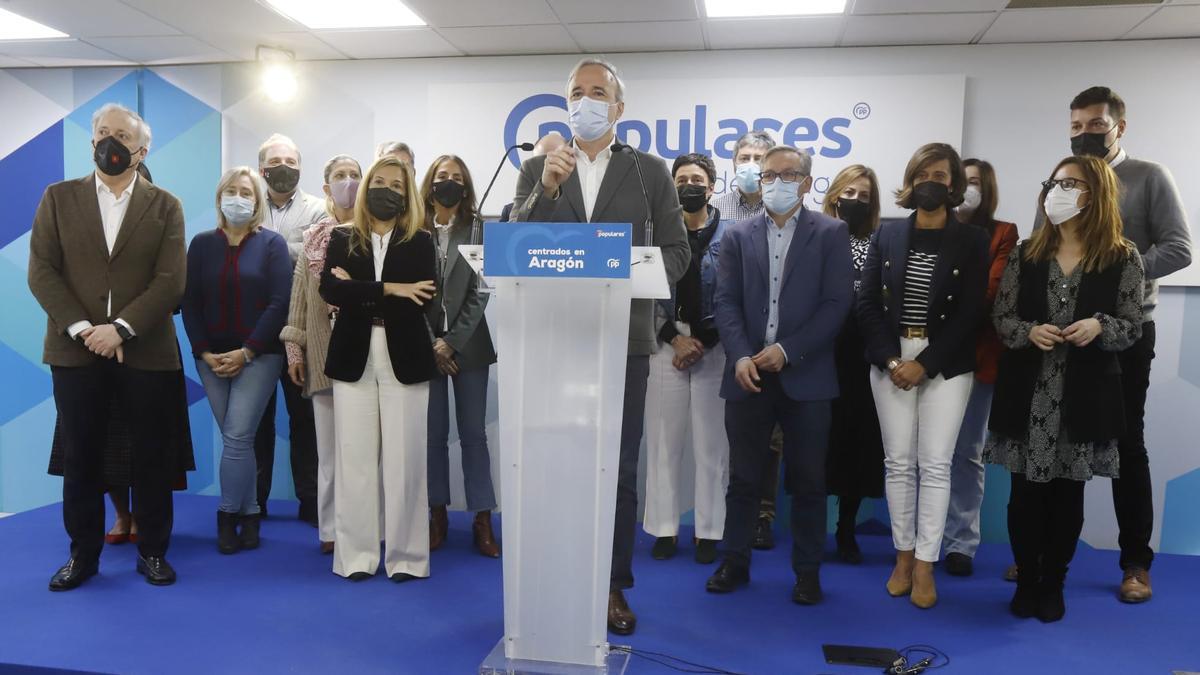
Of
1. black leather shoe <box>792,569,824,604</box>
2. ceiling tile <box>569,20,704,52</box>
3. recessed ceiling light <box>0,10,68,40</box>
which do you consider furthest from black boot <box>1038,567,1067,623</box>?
recessed ceiling light <box>0,10,68,40</box>

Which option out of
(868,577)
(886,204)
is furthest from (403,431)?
(886,204)

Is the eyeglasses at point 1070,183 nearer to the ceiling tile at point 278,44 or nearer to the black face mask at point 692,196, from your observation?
the black face mask at point 692,196

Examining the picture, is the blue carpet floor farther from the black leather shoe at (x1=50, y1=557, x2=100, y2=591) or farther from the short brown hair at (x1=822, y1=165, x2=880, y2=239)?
the short brown hair at (x1=822, y1=165, x2=880, y2=239)

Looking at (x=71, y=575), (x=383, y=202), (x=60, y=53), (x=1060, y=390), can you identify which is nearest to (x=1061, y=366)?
(x=1060, y=390)

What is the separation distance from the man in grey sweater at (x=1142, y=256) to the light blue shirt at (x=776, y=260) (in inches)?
38.8

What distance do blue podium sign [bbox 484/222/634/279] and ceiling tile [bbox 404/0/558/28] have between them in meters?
2.33

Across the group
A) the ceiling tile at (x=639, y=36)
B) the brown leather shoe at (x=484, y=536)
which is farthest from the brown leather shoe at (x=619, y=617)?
the ceiling tile at (x=639, y=36)

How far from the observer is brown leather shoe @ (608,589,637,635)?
281 cm

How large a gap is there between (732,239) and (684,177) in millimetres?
595

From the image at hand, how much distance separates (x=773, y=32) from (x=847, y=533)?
2601 millimetres

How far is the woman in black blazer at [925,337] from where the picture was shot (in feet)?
10.1

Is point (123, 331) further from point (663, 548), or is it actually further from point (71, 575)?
point (663, 548)

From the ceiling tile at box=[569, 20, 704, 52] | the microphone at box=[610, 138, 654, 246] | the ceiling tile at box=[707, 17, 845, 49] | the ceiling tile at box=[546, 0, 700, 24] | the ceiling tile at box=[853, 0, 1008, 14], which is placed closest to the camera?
the microphone at box=[610, 138, 654, 246]

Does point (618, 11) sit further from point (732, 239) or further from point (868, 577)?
point (868, 577)
